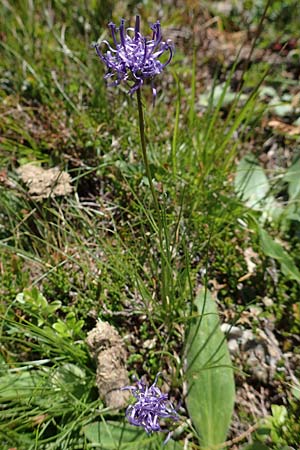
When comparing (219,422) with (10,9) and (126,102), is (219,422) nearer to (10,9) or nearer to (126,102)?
(126,102)

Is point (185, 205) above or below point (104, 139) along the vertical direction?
below

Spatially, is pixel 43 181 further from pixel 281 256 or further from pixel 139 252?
pixel 281 256

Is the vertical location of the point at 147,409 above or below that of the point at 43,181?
below

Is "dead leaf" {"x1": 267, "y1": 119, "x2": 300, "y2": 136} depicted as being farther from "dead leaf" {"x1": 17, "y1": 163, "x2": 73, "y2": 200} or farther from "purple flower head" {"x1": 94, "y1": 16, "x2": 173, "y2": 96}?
"purple flower head" {"x1": 94, "y1": 16, "x2": 173, "y2": 96}

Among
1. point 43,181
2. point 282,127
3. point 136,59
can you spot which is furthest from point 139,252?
point 282,127

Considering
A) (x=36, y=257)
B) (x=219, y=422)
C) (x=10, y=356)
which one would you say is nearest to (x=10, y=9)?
(x=36, y=257)

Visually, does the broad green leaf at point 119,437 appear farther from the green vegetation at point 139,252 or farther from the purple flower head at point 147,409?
the purple flower head at point 147,409
